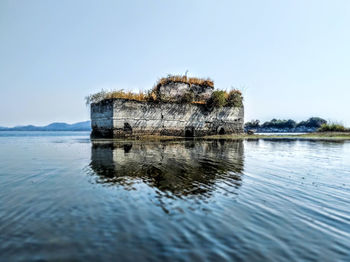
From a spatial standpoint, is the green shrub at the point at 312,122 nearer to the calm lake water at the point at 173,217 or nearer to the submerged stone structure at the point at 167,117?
the submerged stone structure at the point at 167,117

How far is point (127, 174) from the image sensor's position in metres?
7.22

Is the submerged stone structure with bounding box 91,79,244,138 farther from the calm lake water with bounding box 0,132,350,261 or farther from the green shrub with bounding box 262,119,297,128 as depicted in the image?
the green shrub with bounding box 262,119,297,128

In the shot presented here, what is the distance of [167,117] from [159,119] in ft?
3.37

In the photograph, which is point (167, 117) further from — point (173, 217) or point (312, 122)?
point (312, 122)

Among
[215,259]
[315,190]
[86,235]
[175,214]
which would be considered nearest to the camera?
[215,259]

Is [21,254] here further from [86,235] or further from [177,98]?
[177,98]

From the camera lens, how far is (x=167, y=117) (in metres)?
25.0

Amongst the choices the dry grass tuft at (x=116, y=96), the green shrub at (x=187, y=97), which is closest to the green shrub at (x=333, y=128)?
the green shrub at (x=187, y=97)

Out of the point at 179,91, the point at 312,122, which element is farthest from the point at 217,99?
the point at 312,122

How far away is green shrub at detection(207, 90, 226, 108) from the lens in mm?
27312

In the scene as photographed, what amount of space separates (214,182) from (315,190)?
2528mm

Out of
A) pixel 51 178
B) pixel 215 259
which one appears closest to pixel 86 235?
pixel 215 259

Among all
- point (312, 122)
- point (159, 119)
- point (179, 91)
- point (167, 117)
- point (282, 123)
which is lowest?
point (159, 119)

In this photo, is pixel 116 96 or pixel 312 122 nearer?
pixel 116 96
